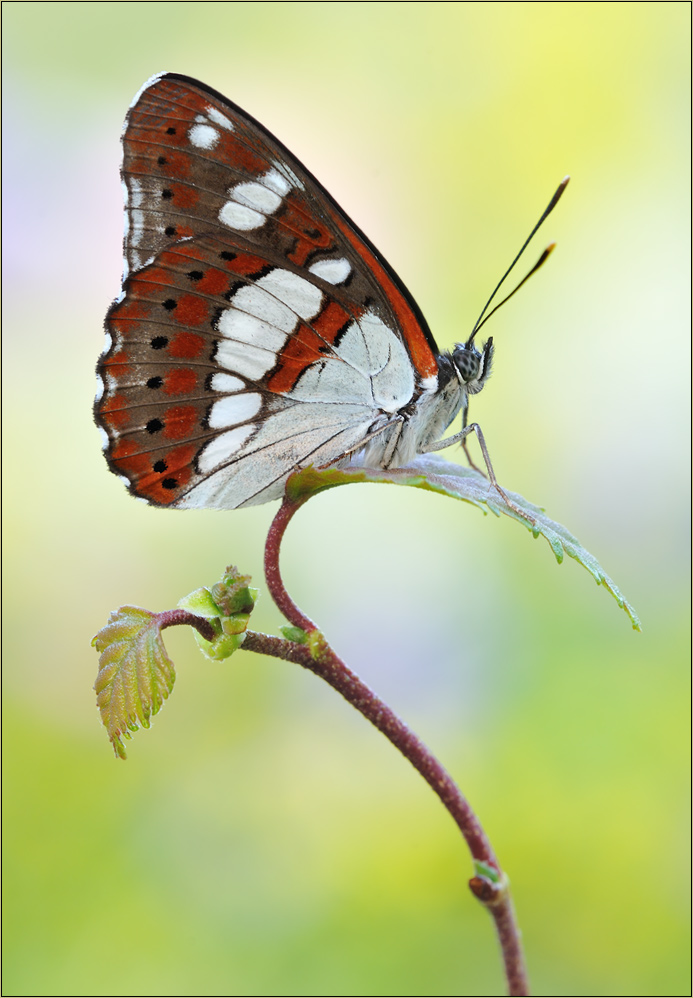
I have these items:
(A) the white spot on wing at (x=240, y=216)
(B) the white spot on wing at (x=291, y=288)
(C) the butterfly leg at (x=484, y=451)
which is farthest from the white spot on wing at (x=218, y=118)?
(C) the butterfly leg at (x=484, y=451)

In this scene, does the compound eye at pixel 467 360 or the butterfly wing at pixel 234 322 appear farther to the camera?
the compound eye at pixel 467 360

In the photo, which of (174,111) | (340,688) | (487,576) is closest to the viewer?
(340,688)

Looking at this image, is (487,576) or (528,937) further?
(487,576)

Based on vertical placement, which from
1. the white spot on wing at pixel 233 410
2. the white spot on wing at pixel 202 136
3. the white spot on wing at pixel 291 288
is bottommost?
the white spot on wing at pixel 233 410

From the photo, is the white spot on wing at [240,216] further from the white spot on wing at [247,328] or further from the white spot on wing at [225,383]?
the white spot on wing at [225,383]

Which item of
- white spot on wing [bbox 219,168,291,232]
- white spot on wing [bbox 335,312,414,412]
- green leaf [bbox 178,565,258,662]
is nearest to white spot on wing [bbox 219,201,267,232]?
white spot on wing [bbox 219,168,291,232]

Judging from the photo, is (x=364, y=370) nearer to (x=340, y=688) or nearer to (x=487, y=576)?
(x=340, y=688)

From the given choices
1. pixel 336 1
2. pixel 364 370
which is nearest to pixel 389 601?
pixel 364 370

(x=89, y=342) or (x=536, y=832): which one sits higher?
(x=89, y=342)

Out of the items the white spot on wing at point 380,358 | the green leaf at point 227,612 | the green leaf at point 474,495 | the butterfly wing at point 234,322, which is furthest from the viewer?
the white spot on wing at point 380,358
